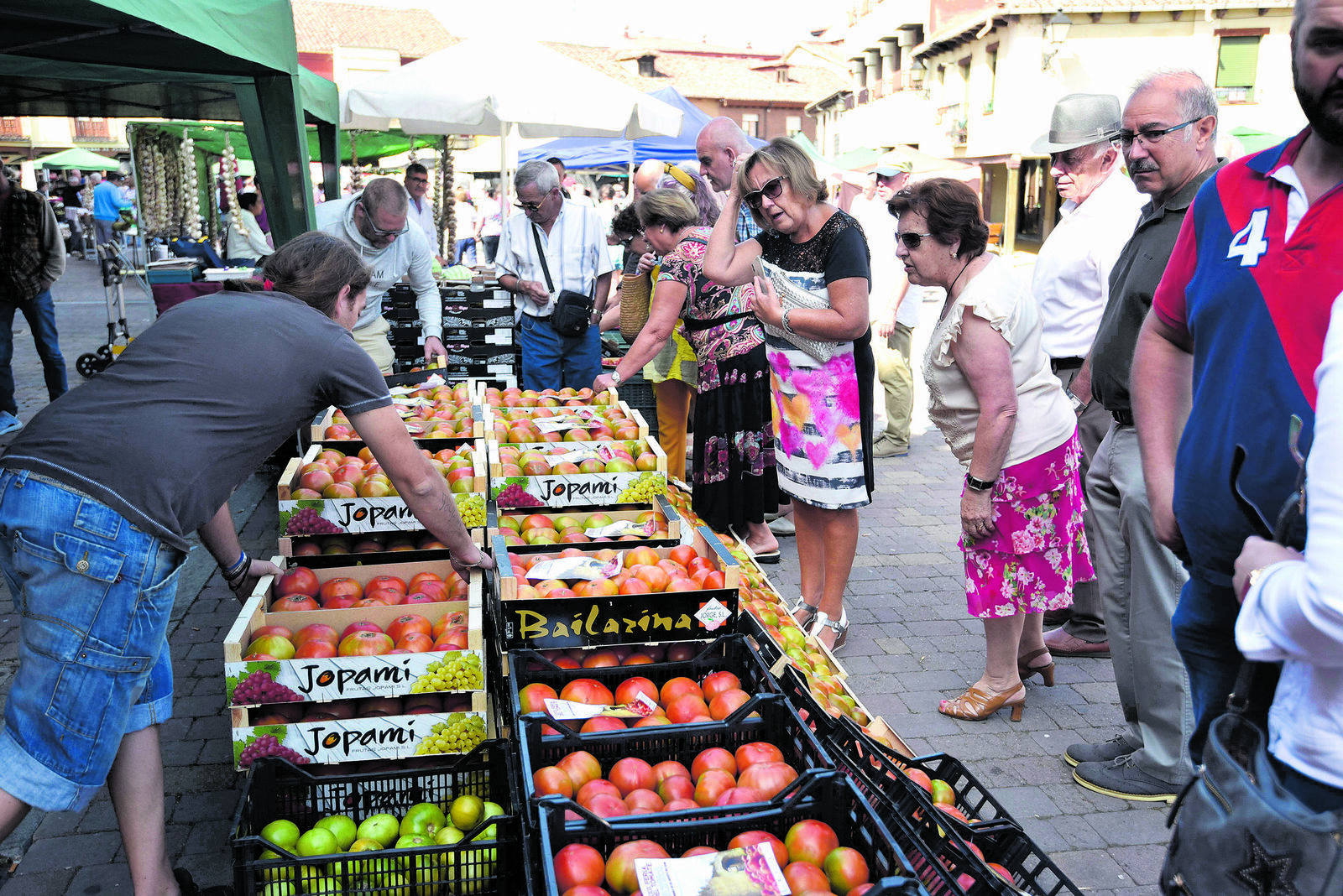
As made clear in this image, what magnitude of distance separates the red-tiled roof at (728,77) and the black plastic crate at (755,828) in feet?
176

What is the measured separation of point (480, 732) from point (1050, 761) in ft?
6.75

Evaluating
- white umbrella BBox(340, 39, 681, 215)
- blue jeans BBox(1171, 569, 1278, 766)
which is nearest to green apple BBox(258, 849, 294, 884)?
blue jeans BBox(1171, 569, 1278, 766)

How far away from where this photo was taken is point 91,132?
48562 millimetres

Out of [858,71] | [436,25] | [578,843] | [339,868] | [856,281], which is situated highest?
[436,25]

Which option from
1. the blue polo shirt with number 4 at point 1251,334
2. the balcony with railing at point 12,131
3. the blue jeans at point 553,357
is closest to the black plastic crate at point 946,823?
the blue polo shirt with number 4 at point 1251,334

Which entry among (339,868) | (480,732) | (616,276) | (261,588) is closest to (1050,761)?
(480,732)

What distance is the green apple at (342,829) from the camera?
89.0 inches

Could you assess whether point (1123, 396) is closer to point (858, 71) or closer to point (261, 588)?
point (261, 588)

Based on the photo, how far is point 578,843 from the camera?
1.94m

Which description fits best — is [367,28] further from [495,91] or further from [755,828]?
[755,828]

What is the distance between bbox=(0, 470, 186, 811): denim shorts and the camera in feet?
7.06

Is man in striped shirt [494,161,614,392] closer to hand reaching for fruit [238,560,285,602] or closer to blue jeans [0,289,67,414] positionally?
hand reaching for fruit [238,560,285,602]

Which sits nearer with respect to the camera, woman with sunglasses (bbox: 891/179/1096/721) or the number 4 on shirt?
the number 4 on shirt

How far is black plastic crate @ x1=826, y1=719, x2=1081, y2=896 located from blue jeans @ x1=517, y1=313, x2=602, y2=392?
4.21 metres
